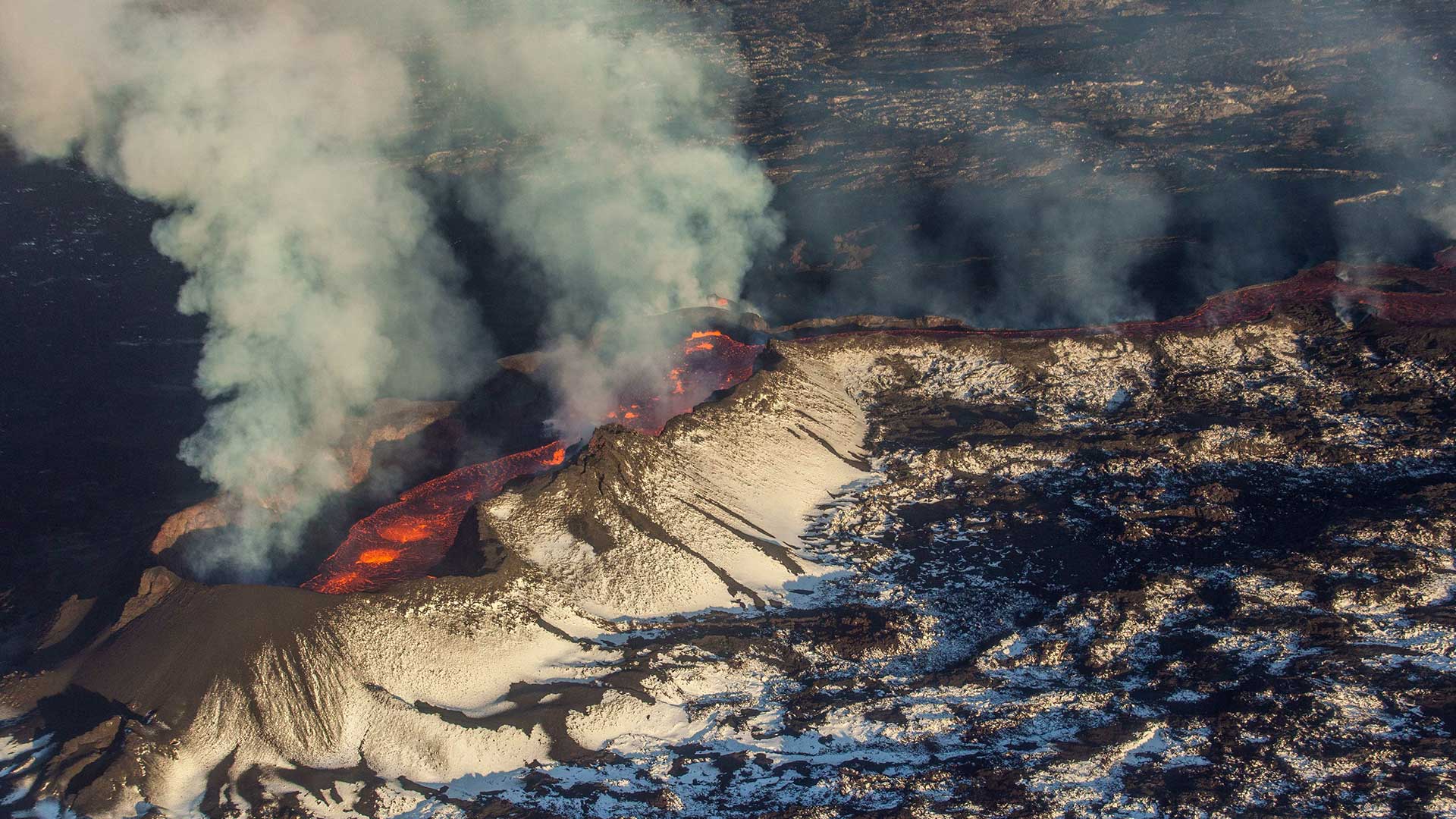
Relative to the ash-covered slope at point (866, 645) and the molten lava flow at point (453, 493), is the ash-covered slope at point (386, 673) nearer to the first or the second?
the ash-covered slope at point (866, 645)

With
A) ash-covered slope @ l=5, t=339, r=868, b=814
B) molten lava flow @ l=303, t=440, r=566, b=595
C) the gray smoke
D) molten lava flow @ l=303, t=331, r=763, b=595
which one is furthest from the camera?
the gray smoke

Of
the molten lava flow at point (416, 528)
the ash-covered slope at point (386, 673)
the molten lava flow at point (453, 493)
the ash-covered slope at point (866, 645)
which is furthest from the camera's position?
the molten lava flow at point (453, 493)

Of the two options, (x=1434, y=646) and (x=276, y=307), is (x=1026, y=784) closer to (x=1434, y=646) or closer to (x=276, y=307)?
(x=1434, y=646)

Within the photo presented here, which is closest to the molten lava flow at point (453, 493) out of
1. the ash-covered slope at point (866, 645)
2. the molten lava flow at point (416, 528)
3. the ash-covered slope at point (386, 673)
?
the molten lava flow at point (416, 528)

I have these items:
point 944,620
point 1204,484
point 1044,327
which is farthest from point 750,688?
point 1044,327

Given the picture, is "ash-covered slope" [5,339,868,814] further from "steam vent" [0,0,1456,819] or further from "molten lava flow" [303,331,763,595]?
"molten lava flow" [303,331,763,595]

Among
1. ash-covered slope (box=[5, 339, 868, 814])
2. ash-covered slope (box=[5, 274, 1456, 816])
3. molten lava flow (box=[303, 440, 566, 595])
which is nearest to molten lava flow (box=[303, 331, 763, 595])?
molten lava flow (box=[303, 440, 566, 595])
